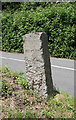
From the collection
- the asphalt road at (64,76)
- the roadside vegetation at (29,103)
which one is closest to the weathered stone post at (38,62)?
the roadside vegetation at (29,103)

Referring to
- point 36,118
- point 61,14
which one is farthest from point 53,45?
point 36,118

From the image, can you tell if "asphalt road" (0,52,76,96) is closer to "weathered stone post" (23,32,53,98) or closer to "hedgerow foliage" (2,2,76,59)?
"weathered stone post" (23,32,53,98)

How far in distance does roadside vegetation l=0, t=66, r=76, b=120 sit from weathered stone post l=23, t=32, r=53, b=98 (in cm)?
23

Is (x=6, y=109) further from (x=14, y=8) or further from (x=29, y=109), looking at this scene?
(x=14, y=8)

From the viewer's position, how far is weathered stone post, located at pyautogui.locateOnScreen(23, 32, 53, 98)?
4223 mm

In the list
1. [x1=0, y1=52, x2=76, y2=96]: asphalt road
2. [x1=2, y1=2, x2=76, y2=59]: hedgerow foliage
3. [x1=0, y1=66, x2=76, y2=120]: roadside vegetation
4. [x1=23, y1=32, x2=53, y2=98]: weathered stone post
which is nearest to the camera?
[x1=0, y1=66, x2=76, y2=120]: roadside vegetation

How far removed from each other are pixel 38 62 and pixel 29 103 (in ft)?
3.33

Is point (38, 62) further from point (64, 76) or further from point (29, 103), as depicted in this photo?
point (64, 76)

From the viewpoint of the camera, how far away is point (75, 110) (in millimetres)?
4039

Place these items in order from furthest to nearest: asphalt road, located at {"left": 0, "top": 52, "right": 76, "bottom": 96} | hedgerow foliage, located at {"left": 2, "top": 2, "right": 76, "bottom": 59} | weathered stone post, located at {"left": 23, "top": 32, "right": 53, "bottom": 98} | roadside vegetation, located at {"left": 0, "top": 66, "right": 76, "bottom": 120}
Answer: hedgerow foliage, located at {"left": 2, "top": 2, "right": 76, "bottom": 59}
asphalt road, located at {"left": 0, "top": 52, "right": 76, "bottom": 96}
weathered stone post, located at {"left": 23, "top": 32, "right": 53, "bottom": 98}
roadside vegetation, located at {"left": 0, "top": 66, "right": 76, "bottom": 120}

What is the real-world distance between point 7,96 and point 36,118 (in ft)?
3.37

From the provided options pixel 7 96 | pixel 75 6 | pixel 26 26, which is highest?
pixel 75 6

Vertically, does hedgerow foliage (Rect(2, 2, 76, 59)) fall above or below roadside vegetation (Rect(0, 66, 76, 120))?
above

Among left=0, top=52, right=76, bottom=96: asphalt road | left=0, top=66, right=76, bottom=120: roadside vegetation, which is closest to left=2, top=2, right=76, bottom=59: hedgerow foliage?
left=0, top=52, right=76, bottom=96: asphalt road
